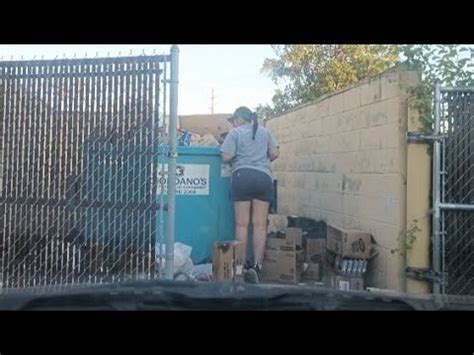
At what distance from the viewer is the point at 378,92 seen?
7.05 meters

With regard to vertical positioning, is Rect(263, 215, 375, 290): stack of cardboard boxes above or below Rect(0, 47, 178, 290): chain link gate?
below

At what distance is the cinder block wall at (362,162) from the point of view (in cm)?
655

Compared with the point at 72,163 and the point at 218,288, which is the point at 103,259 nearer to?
the point at 72,163

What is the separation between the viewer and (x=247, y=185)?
6.87 meters

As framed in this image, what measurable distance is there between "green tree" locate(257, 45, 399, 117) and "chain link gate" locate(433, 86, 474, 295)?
7.12 m

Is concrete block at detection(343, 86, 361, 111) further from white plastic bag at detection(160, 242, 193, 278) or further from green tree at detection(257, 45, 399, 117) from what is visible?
green tree at detection(257, 45, 399, 117)

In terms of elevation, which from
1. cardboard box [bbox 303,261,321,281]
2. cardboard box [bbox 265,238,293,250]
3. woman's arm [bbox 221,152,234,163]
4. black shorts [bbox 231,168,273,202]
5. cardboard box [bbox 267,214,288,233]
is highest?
woman's arm [bbox 221,152,234,163]

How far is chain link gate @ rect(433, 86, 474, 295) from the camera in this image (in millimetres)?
6230

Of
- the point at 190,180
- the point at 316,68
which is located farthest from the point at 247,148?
the point at 316,68

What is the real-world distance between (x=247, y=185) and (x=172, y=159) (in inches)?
44.7

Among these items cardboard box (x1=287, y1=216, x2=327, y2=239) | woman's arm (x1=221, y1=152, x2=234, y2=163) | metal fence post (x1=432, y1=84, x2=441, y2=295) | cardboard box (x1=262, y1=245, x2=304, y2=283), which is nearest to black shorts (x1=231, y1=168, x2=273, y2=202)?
woman's arm (x1=221, y1=152, x2=234, y2=163)
